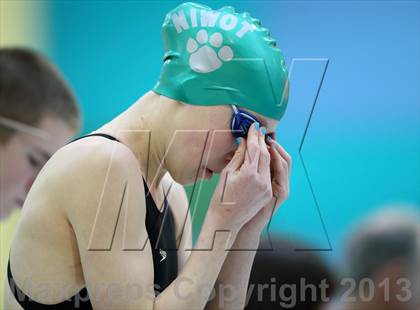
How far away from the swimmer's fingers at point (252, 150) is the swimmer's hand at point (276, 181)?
0.07 m

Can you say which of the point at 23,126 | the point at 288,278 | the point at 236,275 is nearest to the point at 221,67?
the point at 236,275

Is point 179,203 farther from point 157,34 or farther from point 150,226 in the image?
point 157,34

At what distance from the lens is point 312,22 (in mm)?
1670

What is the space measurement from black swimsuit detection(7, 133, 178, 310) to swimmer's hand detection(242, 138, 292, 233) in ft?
0.50

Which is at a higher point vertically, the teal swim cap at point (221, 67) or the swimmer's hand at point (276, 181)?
the teal swim cap at point (221, 67)

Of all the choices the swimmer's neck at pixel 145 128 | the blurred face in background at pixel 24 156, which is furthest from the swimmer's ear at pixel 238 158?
the blurred face in background at pixel 24 156

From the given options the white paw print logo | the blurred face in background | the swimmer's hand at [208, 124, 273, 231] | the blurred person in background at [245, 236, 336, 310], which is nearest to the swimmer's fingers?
the swimmer's hand at [208, 124, 273, 231]

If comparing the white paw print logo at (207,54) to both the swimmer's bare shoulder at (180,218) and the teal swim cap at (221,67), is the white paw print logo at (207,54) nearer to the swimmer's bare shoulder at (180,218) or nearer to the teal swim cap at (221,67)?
the teal swim cap at (221,67)

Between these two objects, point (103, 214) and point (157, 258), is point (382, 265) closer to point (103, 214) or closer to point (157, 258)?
point (157, 258)

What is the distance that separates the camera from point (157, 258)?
1.07 meters

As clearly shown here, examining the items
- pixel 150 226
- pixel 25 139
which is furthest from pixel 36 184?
pixel 25 139

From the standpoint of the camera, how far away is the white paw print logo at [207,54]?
1034mm

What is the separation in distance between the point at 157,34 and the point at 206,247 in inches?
33.8

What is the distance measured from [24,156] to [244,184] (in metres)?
0.66
